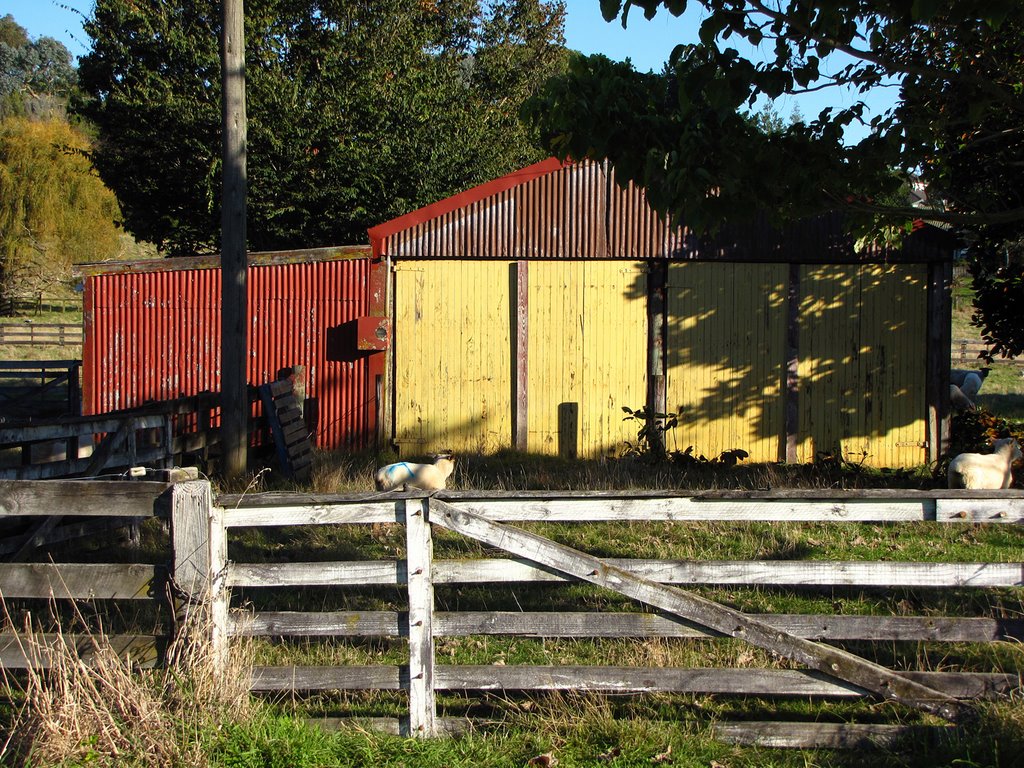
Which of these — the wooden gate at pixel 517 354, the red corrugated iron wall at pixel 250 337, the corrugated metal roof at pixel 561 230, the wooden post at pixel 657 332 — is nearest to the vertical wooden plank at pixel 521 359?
the wooden gate at pixel 517 354

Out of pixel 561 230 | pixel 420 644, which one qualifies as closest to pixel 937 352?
pixel 561 230

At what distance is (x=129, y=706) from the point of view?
4098mm

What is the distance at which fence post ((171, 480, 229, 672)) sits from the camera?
4.48 meters

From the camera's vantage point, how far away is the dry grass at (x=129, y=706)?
13.0 ft

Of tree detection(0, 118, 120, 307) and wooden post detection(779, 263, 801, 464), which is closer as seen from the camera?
wooden post detection(779, 263, 801, 464)

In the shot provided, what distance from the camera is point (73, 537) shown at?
7844mm

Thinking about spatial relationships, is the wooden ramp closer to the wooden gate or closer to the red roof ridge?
the wooden gate

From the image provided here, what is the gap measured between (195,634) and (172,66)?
1907cm

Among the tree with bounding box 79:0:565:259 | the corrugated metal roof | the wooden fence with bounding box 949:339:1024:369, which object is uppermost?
the tree with bounding box 79:0:565:259

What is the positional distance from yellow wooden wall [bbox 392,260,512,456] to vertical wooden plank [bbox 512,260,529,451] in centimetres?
11

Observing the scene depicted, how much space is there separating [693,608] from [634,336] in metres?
8.48

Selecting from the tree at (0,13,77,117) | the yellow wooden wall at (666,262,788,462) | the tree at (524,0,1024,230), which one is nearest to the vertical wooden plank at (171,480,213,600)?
the tree at (524,0,1024,230)

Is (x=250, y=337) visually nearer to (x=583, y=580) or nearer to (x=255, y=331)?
(x=255, y=331)

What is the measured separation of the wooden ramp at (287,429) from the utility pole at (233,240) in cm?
97
